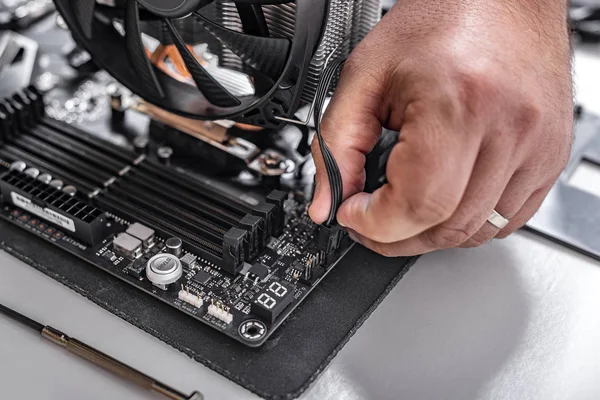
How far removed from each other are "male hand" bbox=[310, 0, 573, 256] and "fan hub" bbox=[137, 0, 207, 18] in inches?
15.8

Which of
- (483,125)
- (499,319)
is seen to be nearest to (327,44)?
(483,125)

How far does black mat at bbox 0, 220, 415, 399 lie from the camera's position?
1.55 m

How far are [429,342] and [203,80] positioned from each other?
891 mm

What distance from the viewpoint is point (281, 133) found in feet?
7.22

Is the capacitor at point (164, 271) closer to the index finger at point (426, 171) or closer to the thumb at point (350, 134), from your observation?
the thumb at point (350, 134)

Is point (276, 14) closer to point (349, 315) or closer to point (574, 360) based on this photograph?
point (349, 315)

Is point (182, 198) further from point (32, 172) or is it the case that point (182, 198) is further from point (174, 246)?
point (32, 172)

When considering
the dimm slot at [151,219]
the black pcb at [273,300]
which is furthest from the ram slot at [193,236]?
the black pcb at [273,300]

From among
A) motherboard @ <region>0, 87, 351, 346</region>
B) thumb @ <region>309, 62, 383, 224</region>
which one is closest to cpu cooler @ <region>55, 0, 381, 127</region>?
thumb @ <region>309, 62, 383, 224</region>

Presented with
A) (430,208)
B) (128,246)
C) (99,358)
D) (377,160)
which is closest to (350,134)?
(377,160)

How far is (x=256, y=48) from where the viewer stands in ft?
5.72

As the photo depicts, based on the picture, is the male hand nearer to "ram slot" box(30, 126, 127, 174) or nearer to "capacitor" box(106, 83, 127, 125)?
"ram slot" box(30, 126, 127, 174)

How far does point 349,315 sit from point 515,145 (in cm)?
55

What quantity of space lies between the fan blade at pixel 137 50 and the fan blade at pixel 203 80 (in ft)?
0.34
